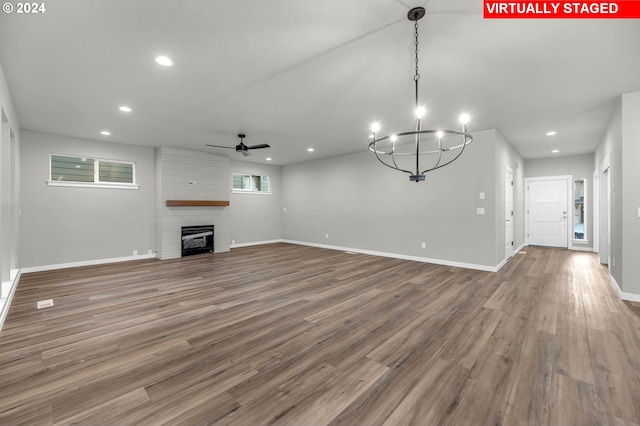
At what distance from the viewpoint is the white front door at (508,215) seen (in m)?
5.77

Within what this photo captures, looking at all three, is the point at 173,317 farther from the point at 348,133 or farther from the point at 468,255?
the point at 468,255

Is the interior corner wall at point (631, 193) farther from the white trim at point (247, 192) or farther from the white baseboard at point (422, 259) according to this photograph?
the white trim at point (247, 192)

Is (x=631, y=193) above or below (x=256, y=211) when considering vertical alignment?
above

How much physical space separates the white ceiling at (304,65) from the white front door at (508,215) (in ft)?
4.66

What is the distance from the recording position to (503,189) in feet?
18.1

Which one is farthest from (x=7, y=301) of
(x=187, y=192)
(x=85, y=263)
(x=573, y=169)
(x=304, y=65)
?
(x=573, y=169)

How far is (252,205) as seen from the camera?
8812 millimetres

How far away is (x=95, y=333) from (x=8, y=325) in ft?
3.42

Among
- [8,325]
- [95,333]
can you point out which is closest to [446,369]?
[95,333]

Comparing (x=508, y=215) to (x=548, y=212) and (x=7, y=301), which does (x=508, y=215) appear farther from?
(x=7, y=301)

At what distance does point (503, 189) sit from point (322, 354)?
5.19 meters

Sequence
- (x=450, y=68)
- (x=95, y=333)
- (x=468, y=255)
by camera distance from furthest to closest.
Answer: (x=468, y=255) < (x=450, y=68) < (x=95, y=333)

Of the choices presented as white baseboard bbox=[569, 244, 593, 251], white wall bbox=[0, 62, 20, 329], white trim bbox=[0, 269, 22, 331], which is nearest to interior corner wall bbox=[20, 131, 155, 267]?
white wall bbox=[0, 62, 20, 329]

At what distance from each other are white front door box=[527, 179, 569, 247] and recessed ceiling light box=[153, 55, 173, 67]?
9.69 meters
